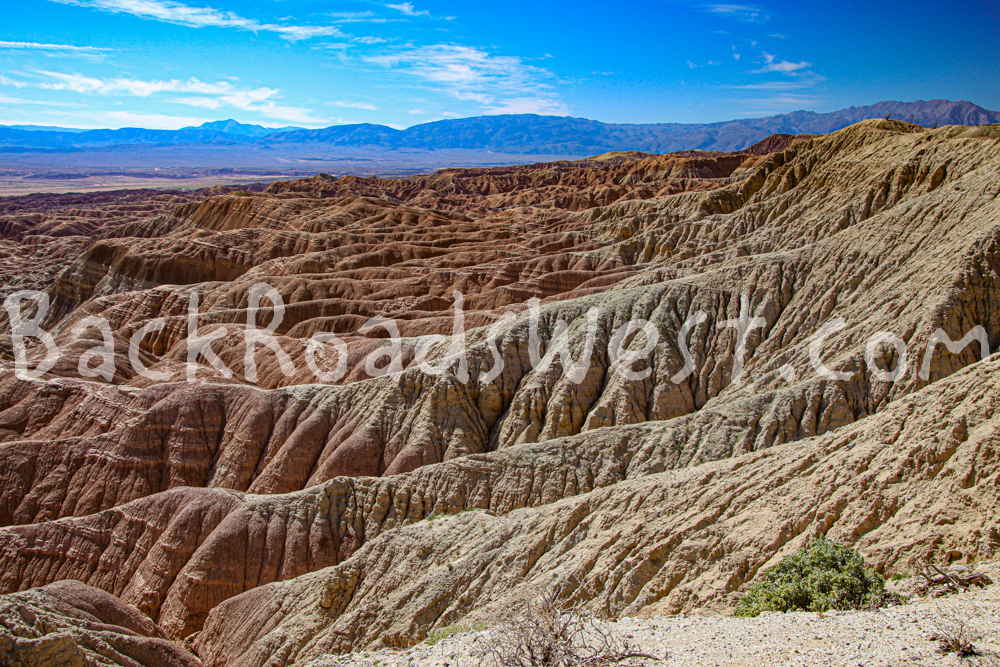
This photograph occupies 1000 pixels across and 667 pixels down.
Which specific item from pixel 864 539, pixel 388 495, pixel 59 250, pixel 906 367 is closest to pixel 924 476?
pixel 864 539

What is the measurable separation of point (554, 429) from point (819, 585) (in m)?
19.0

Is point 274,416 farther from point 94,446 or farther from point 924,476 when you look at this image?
point 924,476

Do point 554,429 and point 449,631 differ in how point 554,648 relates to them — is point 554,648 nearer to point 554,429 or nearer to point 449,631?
point 449,631

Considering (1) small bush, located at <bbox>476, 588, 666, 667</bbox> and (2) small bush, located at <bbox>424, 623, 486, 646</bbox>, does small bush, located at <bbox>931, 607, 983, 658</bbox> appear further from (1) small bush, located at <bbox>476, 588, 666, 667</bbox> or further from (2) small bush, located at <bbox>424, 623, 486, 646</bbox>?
(2) small bush, located at <bbox>424, 623, 486, 646</bbox>

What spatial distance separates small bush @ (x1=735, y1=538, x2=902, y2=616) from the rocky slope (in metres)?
0.81

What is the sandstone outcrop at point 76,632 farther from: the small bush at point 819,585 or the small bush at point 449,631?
the small bush at point 819,585

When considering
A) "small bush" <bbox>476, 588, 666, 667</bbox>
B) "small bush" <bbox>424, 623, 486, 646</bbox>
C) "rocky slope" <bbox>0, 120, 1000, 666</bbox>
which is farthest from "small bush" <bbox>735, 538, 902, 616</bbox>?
"small bush" <bbox>424, 623, 486, 646</bbox>

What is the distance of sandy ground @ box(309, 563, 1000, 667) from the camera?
9.15 m

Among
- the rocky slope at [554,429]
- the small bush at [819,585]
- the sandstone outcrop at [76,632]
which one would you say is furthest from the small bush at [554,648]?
the sandstone outcrop at [76,632]

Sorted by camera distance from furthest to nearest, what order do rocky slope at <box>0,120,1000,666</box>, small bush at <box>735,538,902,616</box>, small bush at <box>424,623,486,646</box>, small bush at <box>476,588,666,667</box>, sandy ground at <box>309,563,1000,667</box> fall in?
rocky slope at <box>0,120,1000,666</box>
small bush at <box>424,623,486,646</box>
small bush at <box>735,538,902,616</box>
small bush at <box>476,588,666,667</box>
sandy ground at <box>309,563,1000,667</box>

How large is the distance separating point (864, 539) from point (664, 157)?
443 feet

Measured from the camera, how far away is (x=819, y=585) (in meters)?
11.8

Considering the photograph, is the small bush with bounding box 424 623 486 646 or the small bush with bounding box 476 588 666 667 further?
the small bush with bounding box 424 623 486 646

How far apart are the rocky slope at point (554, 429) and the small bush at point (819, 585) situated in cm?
81
